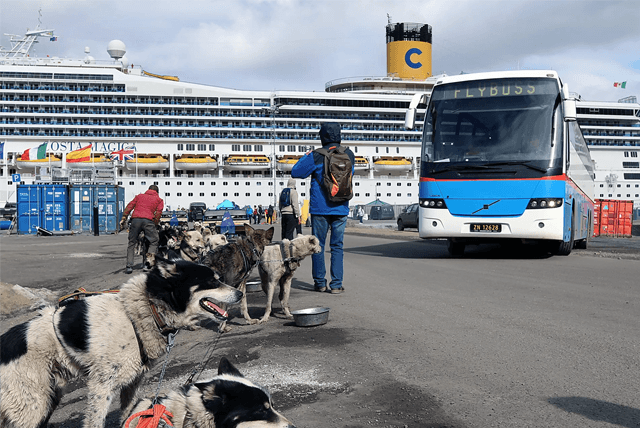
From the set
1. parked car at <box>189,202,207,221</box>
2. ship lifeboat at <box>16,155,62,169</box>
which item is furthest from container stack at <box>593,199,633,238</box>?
ship lifeboat at <box>16,155,62,169</box>

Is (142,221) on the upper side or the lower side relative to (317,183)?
lower

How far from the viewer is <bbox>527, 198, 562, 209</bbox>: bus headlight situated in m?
10.7

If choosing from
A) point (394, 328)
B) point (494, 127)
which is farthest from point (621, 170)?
point (394, 328)

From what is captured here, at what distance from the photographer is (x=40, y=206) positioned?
31625mm

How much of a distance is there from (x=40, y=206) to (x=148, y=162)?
3314 cm

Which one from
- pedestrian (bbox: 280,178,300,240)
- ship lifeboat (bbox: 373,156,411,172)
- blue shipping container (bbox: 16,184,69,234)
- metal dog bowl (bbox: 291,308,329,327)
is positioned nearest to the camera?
metal dog bowl (bbox: 291,308,329,327)

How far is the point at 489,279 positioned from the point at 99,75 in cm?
6853

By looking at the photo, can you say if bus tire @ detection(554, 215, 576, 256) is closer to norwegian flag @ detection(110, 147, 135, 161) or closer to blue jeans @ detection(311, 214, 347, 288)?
blue jeans @ detection(311, 214, 347, 288)

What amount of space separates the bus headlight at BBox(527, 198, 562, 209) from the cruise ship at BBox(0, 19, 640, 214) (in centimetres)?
5353

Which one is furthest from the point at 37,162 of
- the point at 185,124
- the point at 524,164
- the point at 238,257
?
the point at 238,257

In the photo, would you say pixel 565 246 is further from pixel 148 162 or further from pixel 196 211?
pixel 148 162

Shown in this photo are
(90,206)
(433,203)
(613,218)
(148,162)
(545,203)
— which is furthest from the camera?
(148,162)

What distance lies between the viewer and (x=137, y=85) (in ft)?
227

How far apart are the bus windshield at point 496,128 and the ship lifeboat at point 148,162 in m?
56.4
